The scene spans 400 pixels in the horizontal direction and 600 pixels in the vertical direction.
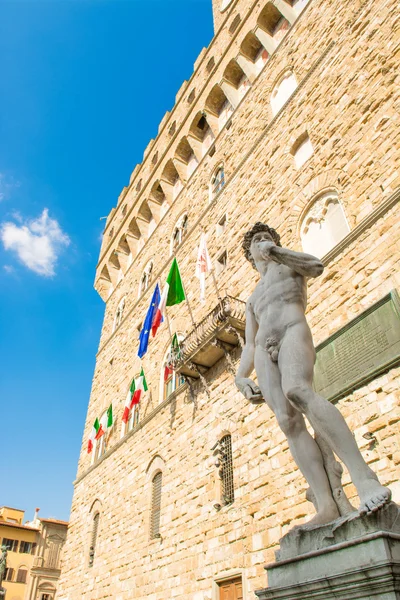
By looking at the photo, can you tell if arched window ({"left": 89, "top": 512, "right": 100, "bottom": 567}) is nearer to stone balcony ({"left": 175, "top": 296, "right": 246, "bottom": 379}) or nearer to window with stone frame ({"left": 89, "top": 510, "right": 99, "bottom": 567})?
window with stone frame ({"left": 89, "top": 510, "right": 99, "bottom": 567})

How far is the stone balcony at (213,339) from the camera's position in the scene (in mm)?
8375

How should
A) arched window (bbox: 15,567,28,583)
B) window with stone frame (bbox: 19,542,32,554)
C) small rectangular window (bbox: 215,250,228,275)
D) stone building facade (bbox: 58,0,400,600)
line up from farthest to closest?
window with stone frame (bbox: 19,542,32,554) → arched window (bbox: 15,567,28,583) → small rectangular window (bbox: 215,250,228,275) → stone building facade (bbox: 58,0,400,600)

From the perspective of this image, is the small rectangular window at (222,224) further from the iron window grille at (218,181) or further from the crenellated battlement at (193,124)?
the crenellated battlement at (193,124)

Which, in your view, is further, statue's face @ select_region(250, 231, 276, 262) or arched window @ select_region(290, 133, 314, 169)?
arched window @ select_region(290, 133, 314, 169)

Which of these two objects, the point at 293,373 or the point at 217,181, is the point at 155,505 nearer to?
the point at 293,373

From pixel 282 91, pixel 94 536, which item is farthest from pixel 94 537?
pixel 282 91

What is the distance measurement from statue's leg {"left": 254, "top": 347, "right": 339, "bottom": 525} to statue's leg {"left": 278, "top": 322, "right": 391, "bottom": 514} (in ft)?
0.46

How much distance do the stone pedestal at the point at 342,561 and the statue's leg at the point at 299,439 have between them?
206mm

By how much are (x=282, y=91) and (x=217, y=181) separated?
10.3 ft

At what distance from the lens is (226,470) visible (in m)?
7.92

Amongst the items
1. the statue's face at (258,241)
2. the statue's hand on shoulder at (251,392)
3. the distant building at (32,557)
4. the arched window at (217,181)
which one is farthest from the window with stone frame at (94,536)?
the distant building at (32,557)

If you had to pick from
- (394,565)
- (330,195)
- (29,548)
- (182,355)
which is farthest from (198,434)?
(29,548)

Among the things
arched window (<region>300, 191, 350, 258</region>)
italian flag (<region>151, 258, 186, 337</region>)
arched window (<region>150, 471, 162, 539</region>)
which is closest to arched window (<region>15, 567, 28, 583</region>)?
arched window (<region>150, 471, 162, 539</region>)

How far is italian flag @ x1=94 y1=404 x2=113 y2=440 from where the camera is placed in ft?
→ 46.1
